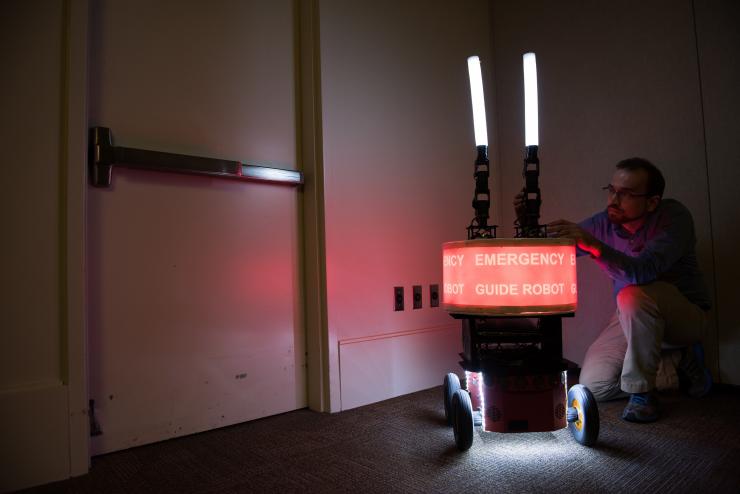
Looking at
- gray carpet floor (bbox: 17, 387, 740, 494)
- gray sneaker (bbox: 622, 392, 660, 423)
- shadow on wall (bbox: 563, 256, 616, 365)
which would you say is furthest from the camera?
shadow on wall (bbox: 563, 256, 616, 365)

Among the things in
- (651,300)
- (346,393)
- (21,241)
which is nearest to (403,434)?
(346,393)

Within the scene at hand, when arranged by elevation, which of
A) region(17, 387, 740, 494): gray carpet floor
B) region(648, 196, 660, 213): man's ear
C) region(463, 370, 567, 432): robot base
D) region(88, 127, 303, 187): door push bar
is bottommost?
region(17, 387, 740, 494): gray carpet floor

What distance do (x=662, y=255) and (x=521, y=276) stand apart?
725 mm

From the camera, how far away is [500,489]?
3.66ft

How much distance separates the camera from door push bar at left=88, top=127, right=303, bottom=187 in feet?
4.70

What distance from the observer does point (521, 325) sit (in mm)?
1486

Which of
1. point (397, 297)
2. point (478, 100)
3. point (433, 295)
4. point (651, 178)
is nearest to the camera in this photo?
point (478, 100)

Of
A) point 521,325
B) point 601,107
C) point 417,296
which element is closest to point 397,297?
point 417,296

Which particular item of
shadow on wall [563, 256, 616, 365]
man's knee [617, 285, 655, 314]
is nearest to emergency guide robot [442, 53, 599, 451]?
man's knee [617, 285, 655, 314]

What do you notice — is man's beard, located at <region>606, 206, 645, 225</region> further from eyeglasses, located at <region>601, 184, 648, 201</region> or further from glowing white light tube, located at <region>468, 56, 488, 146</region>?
glowing white light tube, located at <region>468, 56, 488, 146</region>

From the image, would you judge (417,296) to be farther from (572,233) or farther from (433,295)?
(572,233)

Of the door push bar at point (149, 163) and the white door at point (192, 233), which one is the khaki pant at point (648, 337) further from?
the door push bar at point (149, 163)

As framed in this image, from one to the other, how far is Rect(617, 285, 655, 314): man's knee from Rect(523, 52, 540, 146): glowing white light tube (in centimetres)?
67

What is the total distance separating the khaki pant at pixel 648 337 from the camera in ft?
5.26
